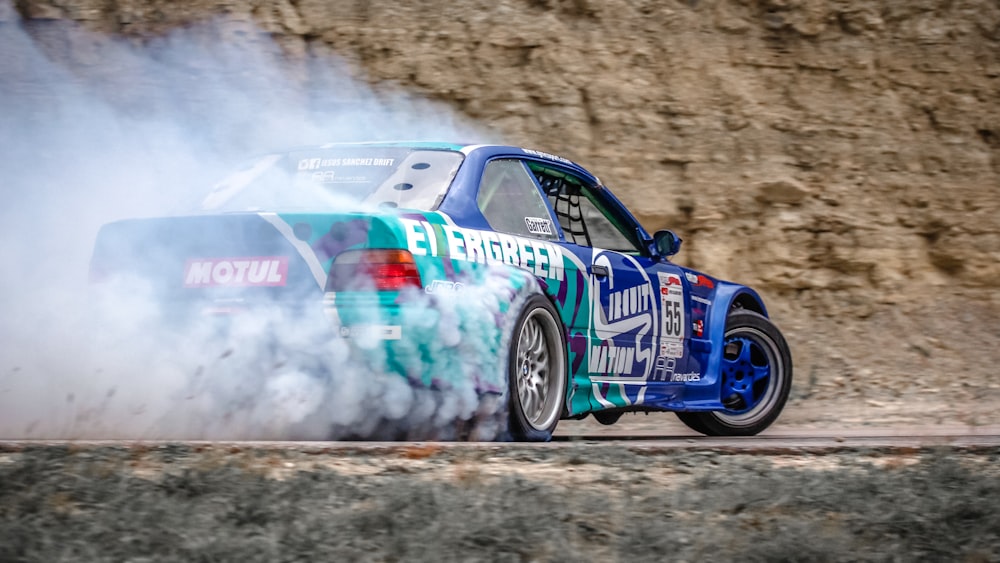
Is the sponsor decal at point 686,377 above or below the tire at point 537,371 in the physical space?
below

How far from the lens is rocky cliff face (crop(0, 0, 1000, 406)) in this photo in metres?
13.4

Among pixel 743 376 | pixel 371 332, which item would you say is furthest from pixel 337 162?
pixel 743 376

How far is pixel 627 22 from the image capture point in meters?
14.1

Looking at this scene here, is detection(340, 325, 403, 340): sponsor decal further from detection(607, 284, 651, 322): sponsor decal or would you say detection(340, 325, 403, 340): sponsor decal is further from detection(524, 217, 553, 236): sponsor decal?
detection(607, 284, 651, 322): sponsor decal

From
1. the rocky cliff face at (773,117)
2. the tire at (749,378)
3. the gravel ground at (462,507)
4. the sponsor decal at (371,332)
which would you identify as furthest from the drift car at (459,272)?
the rocky cliff face at (773,117)

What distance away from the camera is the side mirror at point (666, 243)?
676 cm

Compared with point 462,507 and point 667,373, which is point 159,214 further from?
point 462,507

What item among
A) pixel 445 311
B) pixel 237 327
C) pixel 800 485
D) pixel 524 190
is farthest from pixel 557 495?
pixel 524 190

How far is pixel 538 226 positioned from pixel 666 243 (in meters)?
1.15

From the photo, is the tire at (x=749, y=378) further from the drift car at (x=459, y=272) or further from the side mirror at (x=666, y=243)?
the side mirror at (x=666, y=243)

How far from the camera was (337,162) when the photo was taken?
5.70 m

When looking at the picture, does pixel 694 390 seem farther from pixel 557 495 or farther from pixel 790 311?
pixel 790 311

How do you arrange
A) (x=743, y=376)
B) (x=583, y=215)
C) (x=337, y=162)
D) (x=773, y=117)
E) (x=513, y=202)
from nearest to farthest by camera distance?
(x=337, y=162) < (x=513, y=202) < (x=583, y=215) < (x=743, y=376) < (x=773, y=117)

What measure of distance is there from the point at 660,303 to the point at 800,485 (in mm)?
2970
